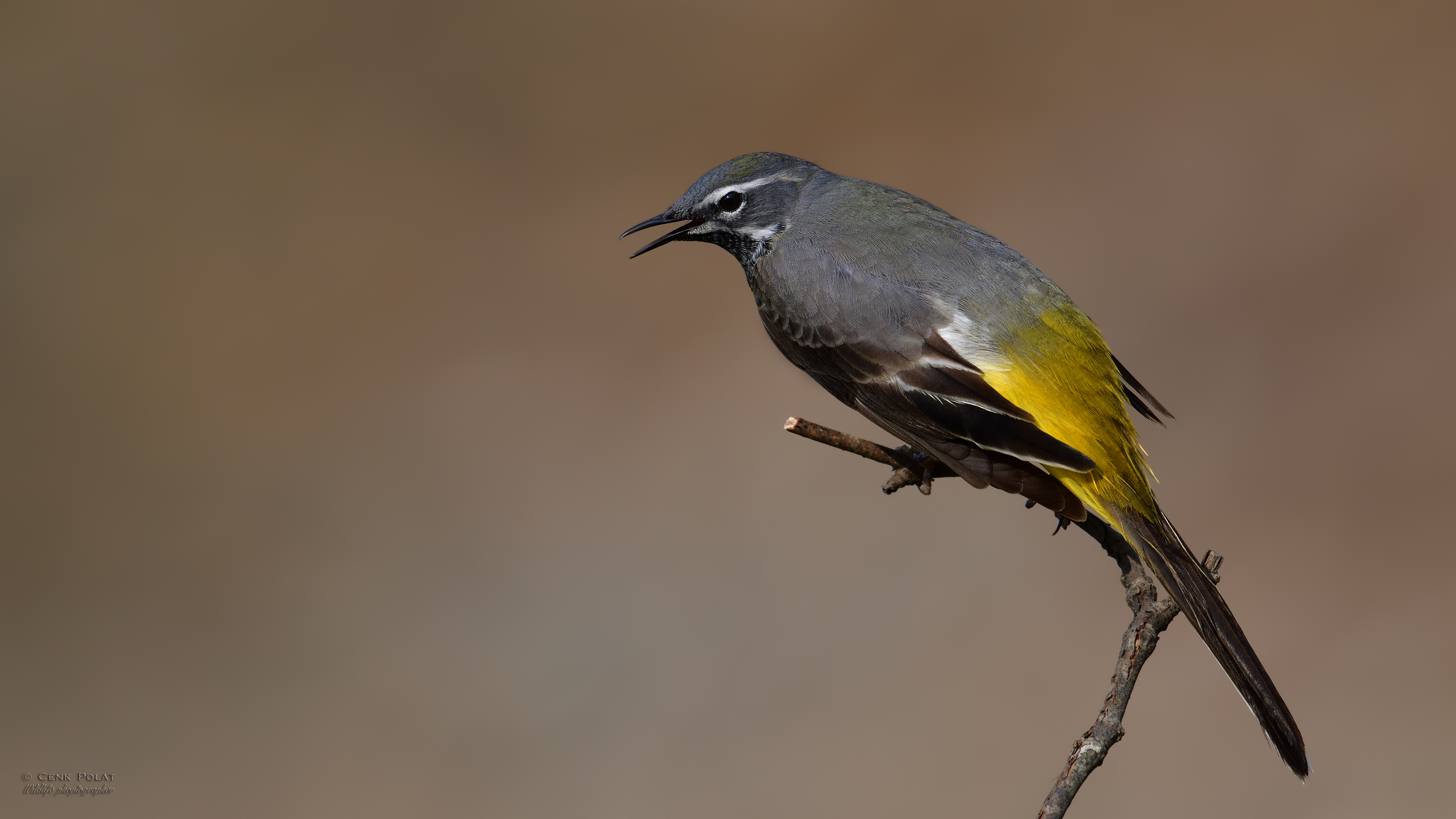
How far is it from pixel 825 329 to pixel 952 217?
0.58 meters

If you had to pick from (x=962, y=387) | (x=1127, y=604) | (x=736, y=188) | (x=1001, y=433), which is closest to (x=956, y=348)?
(x=962, y=387)

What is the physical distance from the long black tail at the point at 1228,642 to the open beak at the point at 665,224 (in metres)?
1.49

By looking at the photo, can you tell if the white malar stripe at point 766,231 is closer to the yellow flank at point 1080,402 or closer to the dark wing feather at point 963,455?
the dark wing feather at point 963,455

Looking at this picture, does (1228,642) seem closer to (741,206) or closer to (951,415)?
(951,415)

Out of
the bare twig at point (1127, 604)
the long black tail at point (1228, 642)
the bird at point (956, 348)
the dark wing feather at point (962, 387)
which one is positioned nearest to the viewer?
the bare twig at point (1127, 604)

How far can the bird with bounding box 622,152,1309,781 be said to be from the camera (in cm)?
195

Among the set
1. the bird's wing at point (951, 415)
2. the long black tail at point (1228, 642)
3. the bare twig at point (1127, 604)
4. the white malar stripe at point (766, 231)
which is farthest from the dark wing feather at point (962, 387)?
the white malar stripe at point (766, 231)

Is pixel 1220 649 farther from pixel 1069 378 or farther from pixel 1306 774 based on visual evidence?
pixel 1069 378

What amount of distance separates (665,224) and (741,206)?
230mm

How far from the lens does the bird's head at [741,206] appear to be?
256 centimetres

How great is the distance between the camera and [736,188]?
2561 millimetres

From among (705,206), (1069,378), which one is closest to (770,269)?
(705,206)

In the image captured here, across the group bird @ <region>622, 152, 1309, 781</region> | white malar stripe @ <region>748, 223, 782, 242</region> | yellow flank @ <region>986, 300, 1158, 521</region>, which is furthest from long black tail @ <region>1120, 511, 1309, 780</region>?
white malar stripe @ <region>748, 223, 782, 242</region>

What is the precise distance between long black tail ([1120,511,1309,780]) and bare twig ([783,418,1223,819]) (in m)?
0.05
